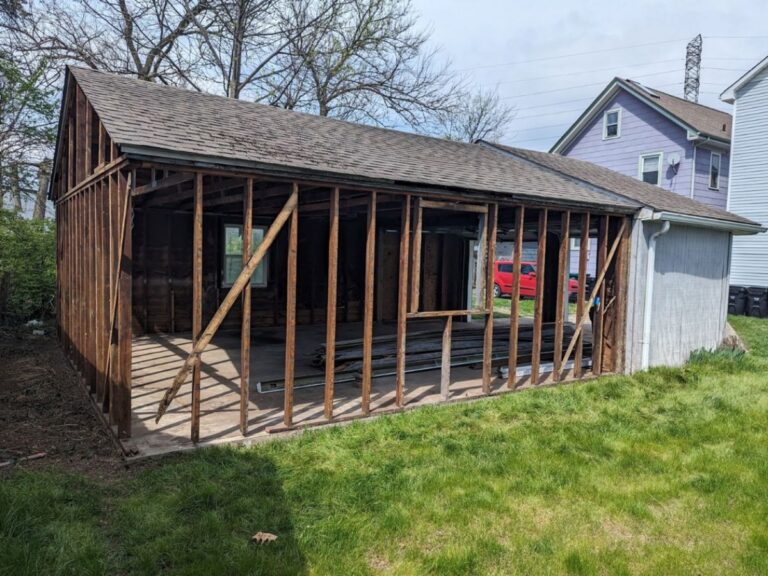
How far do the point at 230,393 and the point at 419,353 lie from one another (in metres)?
2.77

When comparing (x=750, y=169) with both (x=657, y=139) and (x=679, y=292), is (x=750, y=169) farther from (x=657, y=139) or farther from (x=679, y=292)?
(x=679, y=292)

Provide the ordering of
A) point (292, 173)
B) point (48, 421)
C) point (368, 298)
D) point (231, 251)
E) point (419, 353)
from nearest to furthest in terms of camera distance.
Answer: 1. point (292, 173)
2. point (48, 421)
3. point (368, 298)
4. point (419, 353)
5. point (231, 251)

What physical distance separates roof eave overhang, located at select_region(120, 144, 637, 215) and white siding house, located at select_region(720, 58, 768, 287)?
44.0 ft

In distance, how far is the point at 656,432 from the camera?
5.48 meters

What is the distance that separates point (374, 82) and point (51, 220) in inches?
417

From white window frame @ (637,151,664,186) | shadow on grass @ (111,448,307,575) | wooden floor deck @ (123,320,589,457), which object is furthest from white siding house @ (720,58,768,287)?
shadow on grass @ (111,448,307,575)

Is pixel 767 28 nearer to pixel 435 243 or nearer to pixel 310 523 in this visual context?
pixel 435 243

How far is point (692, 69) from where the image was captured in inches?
1366

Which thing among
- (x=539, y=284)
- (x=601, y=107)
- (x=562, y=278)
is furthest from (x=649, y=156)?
(x=539, y=284)

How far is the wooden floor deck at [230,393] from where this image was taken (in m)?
4.97

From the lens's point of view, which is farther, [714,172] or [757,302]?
[714,172]

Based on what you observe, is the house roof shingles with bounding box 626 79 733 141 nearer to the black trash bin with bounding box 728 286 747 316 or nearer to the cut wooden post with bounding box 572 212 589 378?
the black trash bin with bounding box 728 286 747 316

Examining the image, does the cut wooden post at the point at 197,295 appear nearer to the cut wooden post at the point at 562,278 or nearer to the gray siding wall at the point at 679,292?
the cut wooden post at the point at 562,278

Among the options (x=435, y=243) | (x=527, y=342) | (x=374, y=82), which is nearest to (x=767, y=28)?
(x=374, y=82)
